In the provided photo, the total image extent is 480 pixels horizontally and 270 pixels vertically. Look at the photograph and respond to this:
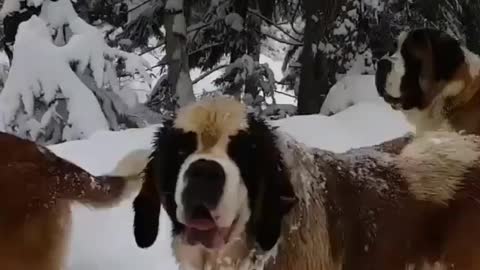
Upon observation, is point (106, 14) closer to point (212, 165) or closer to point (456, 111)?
point (456, 111)

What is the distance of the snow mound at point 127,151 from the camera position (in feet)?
16.5

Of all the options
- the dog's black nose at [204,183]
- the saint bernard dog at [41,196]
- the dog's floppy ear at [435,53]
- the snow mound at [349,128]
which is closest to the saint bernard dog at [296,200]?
the dog's black nose at [204,183]

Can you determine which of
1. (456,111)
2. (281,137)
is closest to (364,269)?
(281,137)

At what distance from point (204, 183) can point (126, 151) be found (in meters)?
4.76

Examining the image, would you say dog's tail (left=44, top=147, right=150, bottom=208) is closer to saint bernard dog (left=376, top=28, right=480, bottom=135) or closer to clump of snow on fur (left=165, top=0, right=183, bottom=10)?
saint bernard dog (left=376, top=28, right=480, bottom=135)

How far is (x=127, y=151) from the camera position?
7324 mm

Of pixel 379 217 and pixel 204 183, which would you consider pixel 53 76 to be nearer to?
pixel 379 217

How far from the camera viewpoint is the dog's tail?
4.11 m

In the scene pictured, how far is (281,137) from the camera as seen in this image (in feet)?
9.96

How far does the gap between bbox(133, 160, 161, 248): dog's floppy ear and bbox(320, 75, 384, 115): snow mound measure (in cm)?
860

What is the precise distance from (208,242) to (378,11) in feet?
37.8

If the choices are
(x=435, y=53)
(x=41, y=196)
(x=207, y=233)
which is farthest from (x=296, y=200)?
(x=435, y=53)

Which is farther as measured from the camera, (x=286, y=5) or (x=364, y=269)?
(x=286, y=5)

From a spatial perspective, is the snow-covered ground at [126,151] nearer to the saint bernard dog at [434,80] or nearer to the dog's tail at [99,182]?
the dog's tail at [99,182]
